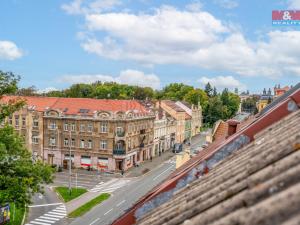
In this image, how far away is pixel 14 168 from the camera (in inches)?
917

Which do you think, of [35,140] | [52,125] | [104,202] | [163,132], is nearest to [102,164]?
[52,125]

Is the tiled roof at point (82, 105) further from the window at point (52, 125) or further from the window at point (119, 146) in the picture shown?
the window at point (119, 146)

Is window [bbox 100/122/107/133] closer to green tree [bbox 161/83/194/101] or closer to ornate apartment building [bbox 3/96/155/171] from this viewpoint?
ornate apartment building [bbox 3/96/155/171]

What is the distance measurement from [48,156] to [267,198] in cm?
6189

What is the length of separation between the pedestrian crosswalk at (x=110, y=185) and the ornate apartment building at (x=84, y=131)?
544 centimetres

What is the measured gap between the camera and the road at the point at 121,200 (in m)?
37.0

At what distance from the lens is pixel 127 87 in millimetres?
147000

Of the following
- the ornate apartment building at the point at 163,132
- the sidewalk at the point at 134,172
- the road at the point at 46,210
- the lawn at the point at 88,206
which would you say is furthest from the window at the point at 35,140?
the ornate apartment building at the point at 163,132

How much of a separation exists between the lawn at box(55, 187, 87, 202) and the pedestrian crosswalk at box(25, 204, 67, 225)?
373 centimetres

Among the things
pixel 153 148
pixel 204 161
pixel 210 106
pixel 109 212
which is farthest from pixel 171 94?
pixel 204 161

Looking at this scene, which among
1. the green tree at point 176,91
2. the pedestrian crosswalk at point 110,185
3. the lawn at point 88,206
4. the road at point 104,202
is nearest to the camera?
the road at point 104,202

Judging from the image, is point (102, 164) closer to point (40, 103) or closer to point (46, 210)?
point (40, 103)

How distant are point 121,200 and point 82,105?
21457 mm

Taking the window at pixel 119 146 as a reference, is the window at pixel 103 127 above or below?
above
